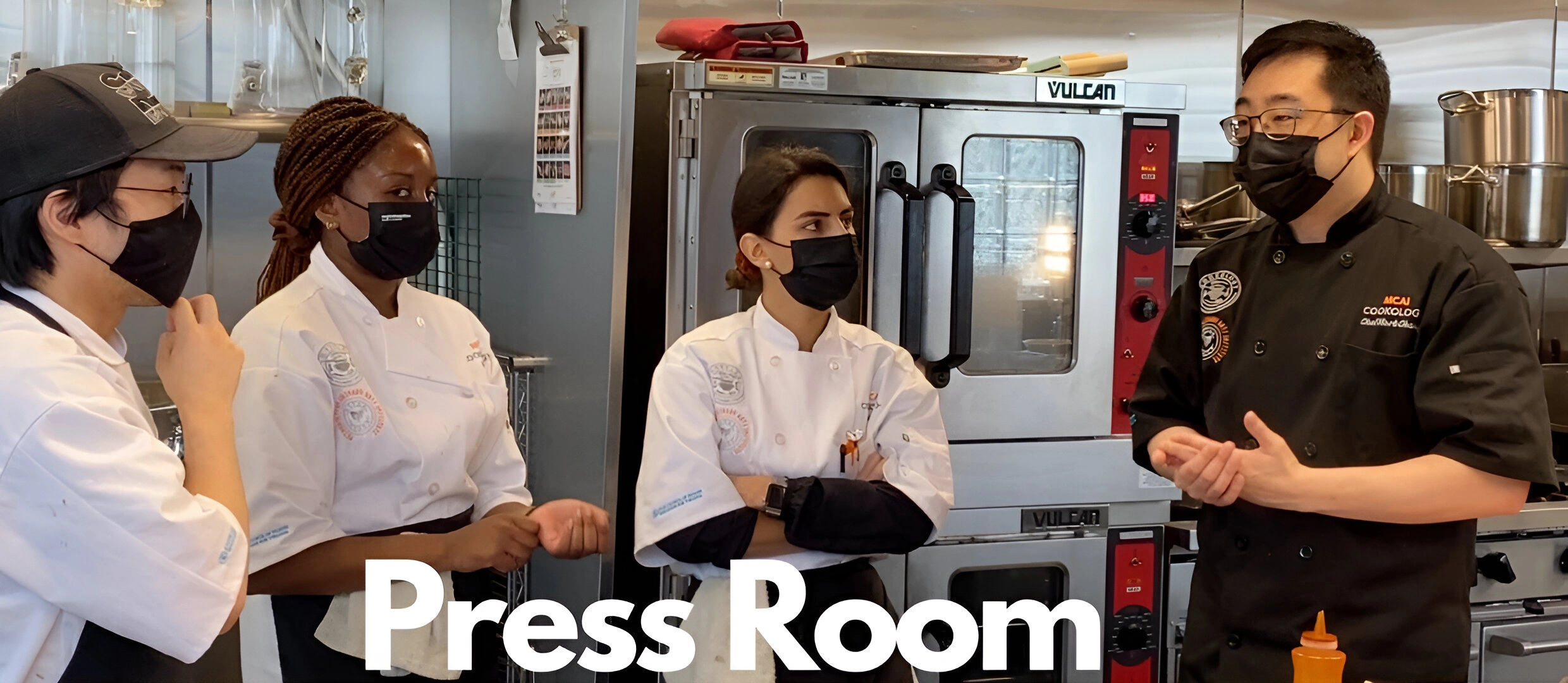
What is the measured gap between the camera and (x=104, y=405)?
4.57 feet

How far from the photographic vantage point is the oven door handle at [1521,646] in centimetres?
317

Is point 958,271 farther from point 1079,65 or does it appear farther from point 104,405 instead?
point 104,405

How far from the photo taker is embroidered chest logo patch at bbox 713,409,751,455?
7.25ft

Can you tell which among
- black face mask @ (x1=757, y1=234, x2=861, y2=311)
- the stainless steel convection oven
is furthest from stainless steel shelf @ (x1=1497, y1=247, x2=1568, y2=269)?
black face mask @ (x1=757, y1=234, x2=861, y2=311)

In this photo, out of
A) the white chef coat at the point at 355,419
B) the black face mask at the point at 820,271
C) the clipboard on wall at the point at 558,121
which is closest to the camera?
the white chef coat at the point at 355,419

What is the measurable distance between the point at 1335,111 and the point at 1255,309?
33cm

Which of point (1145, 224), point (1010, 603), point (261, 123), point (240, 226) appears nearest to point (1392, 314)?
point (1145, 224)

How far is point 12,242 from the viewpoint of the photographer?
146cm

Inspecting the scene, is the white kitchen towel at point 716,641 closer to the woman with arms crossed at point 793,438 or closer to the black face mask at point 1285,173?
the woman with arms crossed at point 793,438

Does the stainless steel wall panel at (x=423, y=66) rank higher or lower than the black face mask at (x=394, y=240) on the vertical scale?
higher

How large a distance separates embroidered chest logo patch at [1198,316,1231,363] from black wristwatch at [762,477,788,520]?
74 cm

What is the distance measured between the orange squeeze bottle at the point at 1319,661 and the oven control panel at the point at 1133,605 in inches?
66.8

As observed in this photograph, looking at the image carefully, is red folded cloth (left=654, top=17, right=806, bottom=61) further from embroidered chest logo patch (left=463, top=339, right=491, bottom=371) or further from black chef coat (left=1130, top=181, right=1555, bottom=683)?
black chef coat (left=1130, top=181, right=1555, bottom=683)

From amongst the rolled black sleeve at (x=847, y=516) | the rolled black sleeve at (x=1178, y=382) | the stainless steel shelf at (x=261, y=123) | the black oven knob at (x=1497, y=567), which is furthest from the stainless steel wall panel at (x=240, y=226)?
the black oven knob at (x=1497, y=567)
